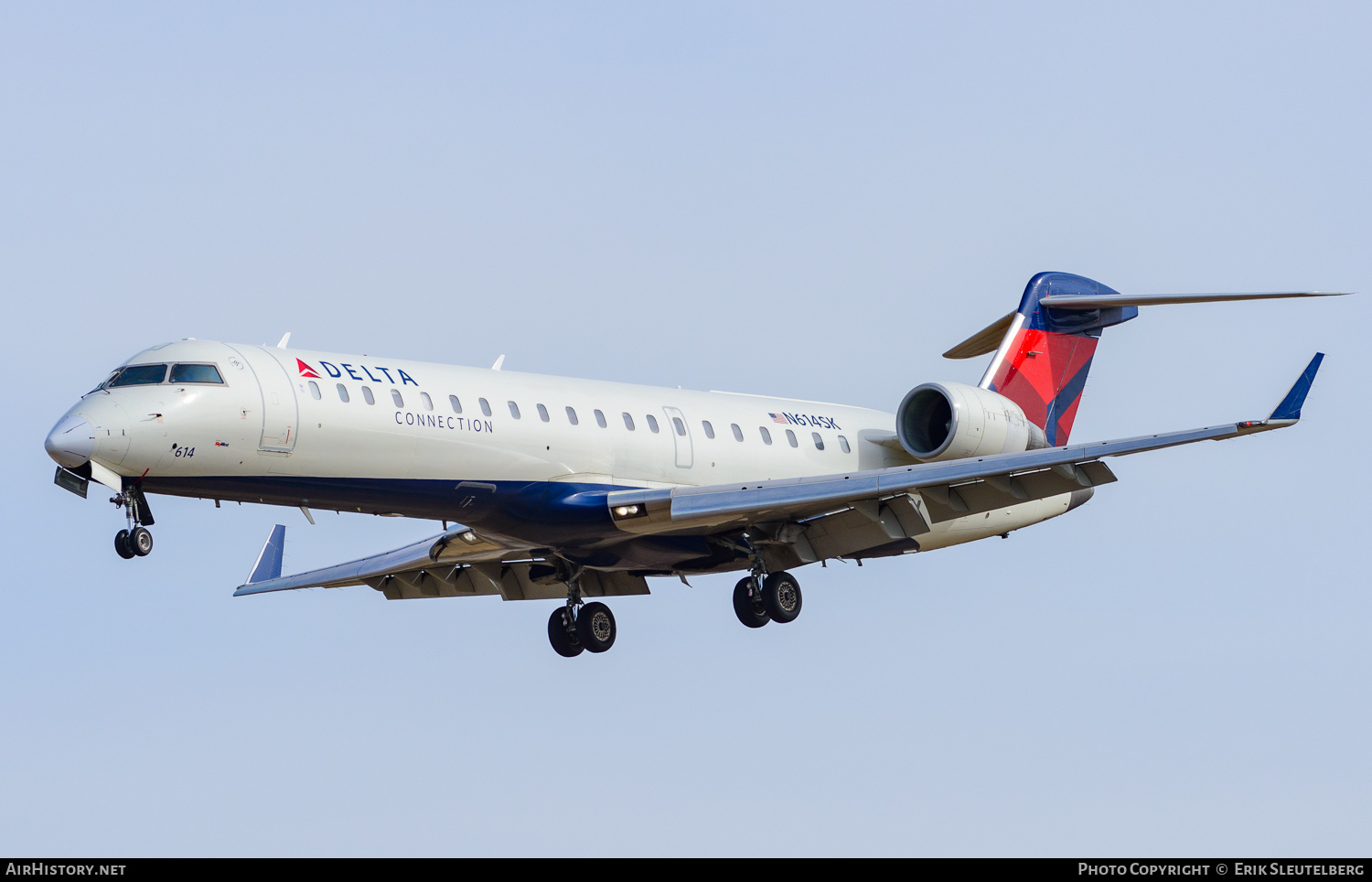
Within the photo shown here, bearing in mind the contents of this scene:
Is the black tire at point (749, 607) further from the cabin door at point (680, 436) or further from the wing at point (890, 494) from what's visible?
the cabin door at point (680, 436)

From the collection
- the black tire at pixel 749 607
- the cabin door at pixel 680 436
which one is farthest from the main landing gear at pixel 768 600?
the cabin door at pixel 680 436

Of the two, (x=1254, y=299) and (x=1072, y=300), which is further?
(x=1072, y=300)

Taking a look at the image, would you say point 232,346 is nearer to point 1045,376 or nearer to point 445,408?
point 445,408

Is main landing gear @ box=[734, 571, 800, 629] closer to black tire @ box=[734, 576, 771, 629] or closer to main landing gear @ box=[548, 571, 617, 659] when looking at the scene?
black tire @ box=[734, 576, 771, 629]

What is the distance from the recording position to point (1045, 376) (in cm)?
2903

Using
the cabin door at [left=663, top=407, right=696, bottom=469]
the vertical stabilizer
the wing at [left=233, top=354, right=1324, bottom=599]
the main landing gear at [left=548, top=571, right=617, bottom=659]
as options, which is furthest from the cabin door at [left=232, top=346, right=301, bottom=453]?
the vertical stabilizer

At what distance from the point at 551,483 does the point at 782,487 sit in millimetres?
2910

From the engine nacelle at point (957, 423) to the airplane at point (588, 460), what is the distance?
3 centimetres

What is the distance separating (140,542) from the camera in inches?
793

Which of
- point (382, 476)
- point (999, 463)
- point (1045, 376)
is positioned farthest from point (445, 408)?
point (1045, 376)

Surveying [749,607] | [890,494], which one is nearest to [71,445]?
[749,607]

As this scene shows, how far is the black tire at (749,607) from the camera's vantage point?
24766 mm

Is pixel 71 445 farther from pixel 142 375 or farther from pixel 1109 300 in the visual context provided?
pixel 1109 300

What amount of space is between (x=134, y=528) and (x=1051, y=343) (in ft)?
49.4
